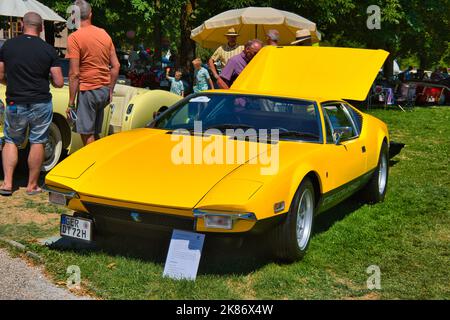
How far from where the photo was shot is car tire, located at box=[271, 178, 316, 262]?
4066 millimetres

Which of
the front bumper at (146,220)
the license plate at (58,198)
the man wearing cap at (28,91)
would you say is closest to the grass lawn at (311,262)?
the front bumper at (146,220)

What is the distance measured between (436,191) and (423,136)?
15.7 feet

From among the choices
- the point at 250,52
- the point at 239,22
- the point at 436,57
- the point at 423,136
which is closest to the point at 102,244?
the point at 250,52

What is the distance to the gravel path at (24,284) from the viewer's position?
11.7ft

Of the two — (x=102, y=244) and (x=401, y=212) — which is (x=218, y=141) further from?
(x=401, y=212)

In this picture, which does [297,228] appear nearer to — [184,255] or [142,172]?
[184,255]

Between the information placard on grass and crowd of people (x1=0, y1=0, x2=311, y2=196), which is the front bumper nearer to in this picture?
the information placard on grass

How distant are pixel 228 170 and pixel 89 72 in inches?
109

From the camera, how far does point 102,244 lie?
4.57 metres

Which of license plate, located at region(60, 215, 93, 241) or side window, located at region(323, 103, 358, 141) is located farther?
side window, located at region(323, 103, 358, 141)

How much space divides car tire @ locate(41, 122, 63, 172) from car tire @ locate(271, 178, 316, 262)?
345cm

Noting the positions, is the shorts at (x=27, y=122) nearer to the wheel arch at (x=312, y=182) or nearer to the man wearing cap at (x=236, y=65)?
the man wearing cap at (x=236, y=65)

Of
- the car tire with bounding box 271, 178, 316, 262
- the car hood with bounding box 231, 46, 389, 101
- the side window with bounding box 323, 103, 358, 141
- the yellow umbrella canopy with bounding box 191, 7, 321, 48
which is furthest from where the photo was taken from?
the yellow umbrella canopy with bounding box 191, 7, 321, 48

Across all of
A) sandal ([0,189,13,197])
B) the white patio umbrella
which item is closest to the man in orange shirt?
sandal ([0,189,13,197])
